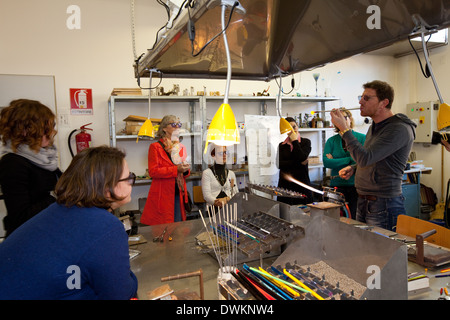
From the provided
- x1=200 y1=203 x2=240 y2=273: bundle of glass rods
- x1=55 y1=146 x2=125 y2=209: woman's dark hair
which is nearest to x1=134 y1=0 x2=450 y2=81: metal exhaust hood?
A: x1=55 y1=146 x2=125 y2=209: woman's dark hair

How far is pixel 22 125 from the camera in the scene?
158cm

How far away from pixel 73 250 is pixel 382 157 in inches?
73.2

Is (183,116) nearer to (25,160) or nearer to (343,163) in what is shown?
(343,163)

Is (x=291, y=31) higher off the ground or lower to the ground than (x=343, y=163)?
higher

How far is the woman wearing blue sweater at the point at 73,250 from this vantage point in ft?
2.95

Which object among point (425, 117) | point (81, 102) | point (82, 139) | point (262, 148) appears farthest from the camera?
point (425, 117)

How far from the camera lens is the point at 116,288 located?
0.98m

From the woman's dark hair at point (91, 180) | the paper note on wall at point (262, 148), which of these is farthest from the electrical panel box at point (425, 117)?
the woman's dark hair at point (91, 180)

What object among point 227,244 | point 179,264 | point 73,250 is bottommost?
point 179,264

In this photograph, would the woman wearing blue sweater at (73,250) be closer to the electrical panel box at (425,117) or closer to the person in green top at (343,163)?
the person in green top at (343,163)

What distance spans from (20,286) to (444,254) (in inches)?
63.1

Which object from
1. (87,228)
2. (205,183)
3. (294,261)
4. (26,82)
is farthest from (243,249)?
(26,82)

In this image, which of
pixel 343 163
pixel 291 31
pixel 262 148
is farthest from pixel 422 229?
pixel 262 148

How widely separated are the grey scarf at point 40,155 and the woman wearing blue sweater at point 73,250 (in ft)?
2.05
